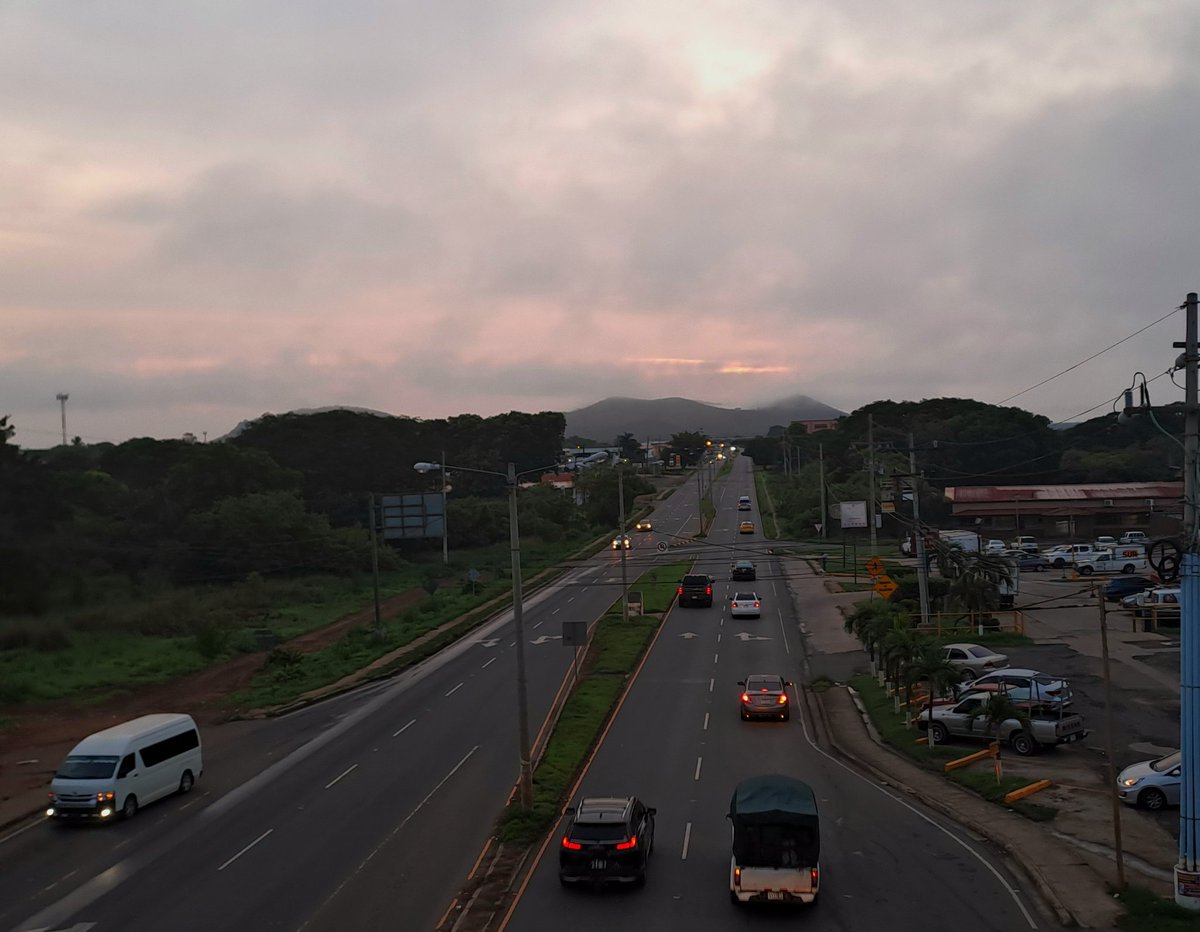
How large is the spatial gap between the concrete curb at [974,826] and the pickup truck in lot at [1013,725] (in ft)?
6.46

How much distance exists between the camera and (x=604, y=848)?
19000 mm

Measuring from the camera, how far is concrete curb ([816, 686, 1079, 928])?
1760 cm

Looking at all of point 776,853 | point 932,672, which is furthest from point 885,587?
point 776,853

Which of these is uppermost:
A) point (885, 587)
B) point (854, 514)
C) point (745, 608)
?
point (854, 514)

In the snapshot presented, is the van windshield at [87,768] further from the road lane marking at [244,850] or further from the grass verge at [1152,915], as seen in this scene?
the grass verge at [1152,915]

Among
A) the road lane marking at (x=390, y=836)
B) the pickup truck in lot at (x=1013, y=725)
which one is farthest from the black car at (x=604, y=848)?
the pickup truck in lot at (x=1013, y=725)

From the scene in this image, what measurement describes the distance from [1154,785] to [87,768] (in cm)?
2627

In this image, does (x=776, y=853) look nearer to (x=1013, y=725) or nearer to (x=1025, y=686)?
(x=1013, y=725)

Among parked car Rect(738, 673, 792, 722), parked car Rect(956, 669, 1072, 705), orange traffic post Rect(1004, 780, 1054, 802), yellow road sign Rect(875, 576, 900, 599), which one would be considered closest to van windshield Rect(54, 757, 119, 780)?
parked car Rect(738, 673, 792, 722)

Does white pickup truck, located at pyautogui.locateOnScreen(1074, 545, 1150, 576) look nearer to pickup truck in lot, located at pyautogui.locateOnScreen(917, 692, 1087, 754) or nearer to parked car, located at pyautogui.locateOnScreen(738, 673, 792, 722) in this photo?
pickup truck in lot, located at pyautogui.locateOnScreen(917, 692, 1087, 754)

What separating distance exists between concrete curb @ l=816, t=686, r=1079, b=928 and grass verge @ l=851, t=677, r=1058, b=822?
398 mm

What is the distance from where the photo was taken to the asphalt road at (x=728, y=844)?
17.7m

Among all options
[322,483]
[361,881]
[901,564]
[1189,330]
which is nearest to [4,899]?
[361,881]

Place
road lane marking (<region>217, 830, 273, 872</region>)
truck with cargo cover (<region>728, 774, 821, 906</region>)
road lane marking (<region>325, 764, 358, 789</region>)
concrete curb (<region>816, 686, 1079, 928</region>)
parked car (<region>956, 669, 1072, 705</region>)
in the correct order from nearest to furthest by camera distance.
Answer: concrete curb (<region>816, 686, 1079, 928</region>)
truck with cargo cover (<region>728, 774, 821, 906</region>)
road lane marking (<region>217, 830, 273, 872</region>)
road lane marking (<region>325, 764, 358, 789</region>)
parked car (<region>956, 669, 1072, 705</region>)
